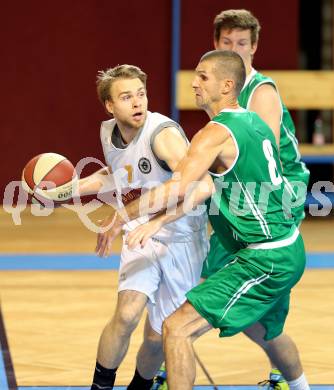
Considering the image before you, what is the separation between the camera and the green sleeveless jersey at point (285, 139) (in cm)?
484

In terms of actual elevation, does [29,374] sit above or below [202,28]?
below

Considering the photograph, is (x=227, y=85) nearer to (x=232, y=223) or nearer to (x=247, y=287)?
(x=232, y=223)

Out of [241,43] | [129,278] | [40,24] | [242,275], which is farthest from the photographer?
[40,24]

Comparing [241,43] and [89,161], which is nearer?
[241,43]

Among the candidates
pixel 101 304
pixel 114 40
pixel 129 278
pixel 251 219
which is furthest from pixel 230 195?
pixel 114 40

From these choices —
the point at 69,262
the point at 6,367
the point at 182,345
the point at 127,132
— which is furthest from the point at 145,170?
the point at 69,262

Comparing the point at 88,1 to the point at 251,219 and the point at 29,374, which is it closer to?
the point at 29,374

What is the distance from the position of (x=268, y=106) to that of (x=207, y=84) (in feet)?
→ 2.40

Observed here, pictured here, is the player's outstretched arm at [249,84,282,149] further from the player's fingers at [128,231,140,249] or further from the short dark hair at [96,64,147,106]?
the player's fingers at [128,231,140,249]

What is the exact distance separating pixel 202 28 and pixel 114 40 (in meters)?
0.89

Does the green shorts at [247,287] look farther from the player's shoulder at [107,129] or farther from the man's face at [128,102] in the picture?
the player's shoulder at [107,129]

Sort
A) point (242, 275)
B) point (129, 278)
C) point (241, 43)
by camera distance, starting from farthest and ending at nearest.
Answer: point (241, 43) < point (129, 278) < point (242, 275)

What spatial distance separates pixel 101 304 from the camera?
22.5 ft

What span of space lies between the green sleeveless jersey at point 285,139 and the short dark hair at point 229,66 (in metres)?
0.73
